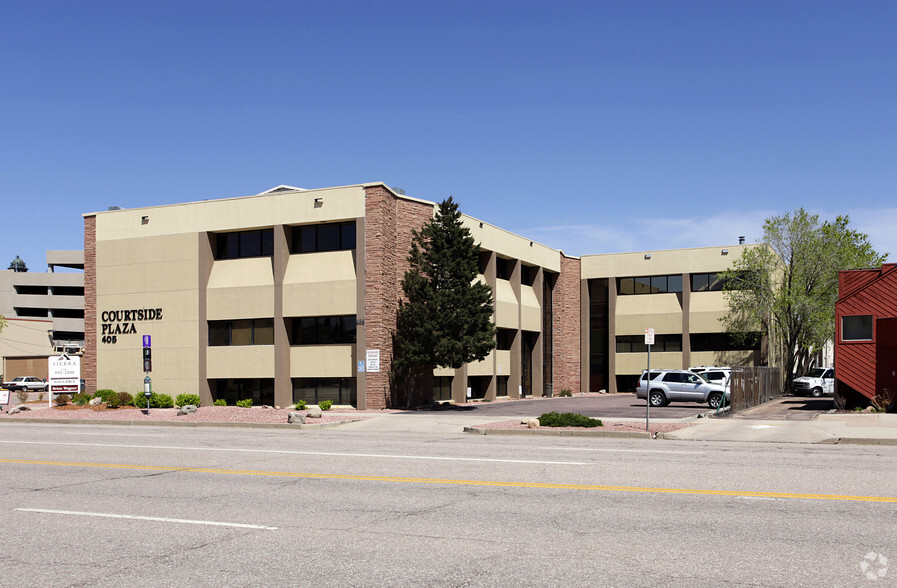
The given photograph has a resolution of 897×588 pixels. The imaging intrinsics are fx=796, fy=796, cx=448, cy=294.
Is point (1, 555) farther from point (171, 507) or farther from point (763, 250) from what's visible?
point (763, 250)

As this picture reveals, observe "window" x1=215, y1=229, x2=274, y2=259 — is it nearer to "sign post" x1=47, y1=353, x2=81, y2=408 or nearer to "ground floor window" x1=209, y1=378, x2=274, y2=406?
"ground floor window" x1=209, y1=378, x2=274, y2=406

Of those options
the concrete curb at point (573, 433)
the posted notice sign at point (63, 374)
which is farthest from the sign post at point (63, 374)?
the concrete curb at point (573, 433)

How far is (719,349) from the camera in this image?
53375 millimetres

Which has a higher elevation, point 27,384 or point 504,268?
point 504,268

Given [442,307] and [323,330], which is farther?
[323,330]

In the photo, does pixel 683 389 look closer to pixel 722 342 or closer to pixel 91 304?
pixel 722 342

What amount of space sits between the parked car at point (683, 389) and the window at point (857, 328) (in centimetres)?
536

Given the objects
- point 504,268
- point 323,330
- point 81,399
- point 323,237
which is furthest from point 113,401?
point 504,268

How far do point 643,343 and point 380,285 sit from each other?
26786 mm

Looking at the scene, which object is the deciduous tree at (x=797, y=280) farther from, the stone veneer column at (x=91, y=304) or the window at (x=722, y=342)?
the stone veneer column at (x=91, y=304)

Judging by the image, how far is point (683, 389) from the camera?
1384 inches

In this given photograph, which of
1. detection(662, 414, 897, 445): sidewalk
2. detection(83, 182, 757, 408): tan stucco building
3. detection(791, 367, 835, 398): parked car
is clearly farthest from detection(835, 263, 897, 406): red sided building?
detection(83, 182, 757, 408): tan stucco building

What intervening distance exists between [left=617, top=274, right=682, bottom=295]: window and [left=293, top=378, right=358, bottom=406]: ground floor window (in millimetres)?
26548

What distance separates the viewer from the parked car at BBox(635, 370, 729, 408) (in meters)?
34.6
